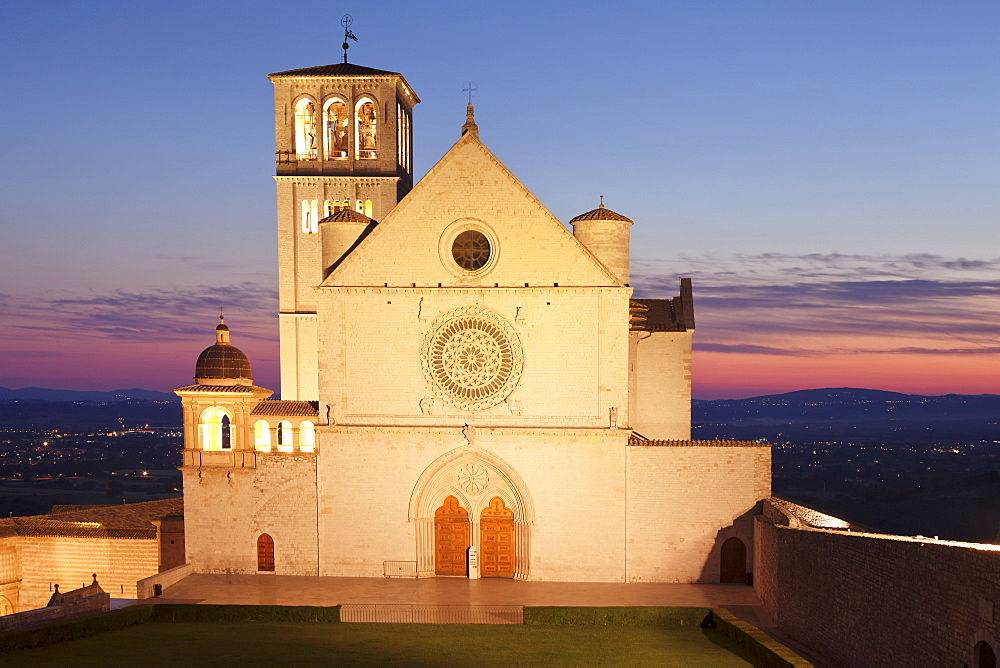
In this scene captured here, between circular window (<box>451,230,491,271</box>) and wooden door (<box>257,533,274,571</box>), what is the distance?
1163 centimetres

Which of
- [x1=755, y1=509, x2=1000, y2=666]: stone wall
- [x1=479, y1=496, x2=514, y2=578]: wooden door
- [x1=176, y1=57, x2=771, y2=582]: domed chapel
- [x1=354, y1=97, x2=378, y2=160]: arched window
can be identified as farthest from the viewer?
[x1=354, y1=97, x2=378, y2=160]: arched window

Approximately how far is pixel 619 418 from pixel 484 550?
6530 millimetres

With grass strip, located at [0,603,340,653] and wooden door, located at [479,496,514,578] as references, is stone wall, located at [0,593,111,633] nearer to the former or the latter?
grass strip, located at [0,603,340,653]

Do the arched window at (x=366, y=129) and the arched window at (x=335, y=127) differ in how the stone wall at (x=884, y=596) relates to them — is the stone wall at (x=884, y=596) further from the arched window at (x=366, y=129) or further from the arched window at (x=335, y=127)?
the arched window at (x=335, y=127)

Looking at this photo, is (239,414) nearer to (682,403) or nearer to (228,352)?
(228,352)

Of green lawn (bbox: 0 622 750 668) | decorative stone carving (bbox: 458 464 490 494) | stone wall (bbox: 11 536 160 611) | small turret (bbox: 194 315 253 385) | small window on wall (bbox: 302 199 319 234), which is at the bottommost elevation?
stone wall (bbox: 11 536 160 611)

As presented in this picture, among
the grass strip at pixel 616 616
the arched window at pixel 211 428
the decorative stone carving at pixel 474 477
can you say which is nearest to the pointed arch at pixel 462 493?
the decorative stone carving at pixel 474 477

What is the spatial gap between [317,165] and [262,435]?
13898 millimetres

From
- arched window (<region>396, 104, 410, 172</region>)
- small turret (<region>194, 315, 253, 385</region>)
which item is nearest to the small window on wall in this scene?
arched window (<region>396, 104, 410, 172</region>)

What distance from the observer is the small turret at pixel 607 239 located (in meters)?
34.0

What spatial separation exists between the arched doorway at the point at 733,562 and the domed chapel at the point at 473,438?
0.07 meters

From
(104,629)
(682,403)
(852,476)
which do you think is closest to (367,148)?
(682,403)

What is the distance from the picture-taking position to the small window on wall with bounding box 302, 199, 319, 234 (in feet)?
141

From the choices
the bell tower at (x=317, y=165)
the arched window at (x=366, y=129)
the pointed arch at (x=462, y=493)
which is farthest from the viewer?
the arched window at (x=366, y=129)
